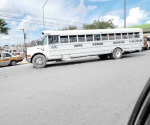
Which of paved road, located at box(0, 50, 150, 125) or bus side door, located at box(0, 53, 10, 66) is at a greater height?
bus side door, located at box(0, 53, 10, 66)

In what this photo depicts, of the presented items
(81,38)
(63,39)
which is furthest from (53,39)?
(81,38)

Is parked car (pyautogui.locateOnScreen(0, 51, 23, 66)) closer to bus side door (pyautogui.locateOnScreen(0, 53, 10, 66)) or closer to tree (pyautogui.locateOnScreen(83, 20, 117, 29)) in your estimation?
bus side door (pyautogui.locateOnScreen(0, 53, 10, 66))

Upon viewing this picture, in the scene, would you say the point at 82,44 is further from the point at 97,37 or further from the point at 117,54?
the point at 117,54

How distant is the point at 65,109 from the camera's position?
4695 millimetres

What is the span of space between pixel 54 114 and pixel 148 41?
1000 inches

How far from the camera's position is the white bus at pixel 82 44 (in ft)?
45.8

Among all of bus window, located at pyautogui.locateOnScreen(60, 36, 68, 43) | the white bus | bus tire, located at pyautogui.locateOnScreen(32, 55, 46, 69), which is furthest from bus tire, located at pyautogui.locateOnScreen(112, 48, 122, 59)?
bus tire, located at pyautogui.locateOnScreen(32, 55, 46, 69)

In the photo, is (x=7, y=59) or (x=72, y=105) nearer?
(x=72, y=105)

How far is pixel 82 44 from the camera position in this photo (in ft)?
49.5

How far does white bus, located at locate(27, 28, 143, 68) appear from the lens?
45.8ft

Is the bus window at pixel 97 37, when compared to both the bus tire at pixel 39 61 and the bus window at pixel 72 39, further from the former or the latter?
the bus tire at pixel 39 61

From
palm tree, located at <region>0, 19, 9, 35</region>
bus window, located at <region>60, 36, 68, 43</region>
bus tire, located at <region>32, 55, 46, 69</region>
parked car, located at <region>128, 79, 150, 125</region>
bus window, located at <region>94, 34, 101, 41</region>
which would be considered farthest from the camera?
palm tree, located at <region>0, 19, 9, 35</region>

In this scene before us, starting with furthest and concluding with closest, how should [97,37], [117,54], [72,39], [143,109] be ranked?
[117,54]
[97,37]
[72,39]
[143,109]

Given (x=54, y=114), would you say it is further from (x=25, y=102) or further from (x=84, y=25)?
(x=84, y=25)
